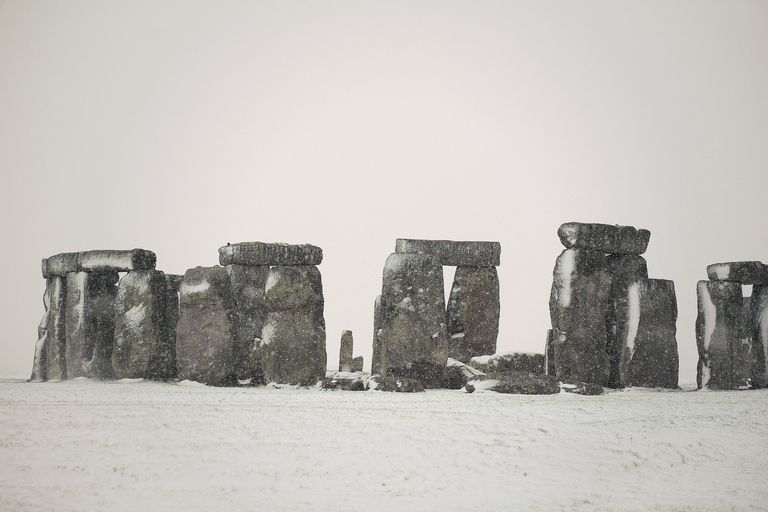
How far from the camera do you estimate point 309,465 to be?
675 cm

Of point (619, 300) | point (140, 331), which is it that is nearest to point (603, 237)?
point (619, 300)

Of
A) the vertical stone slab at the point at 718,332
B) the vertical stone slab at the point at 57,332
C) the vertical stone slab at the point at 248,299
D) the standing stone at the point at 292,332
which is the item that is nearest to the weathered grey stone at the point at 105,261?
the vertical stone slab at the point at 57,332

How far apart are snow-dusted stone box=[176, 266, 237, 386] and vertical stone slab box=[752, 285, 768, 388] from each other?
832cm

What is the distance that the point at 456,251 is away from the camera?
1305 centimetres

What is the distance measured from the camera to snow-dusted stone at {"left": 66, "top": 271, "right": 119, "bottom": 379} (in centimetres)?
1312

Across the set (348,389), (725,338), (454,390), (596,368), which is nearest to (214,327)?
(348,389)

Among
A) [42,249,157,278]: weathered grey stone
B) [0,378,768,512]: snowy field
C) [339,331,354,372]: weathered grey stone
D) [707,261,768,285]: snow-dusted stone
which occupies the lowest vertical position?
[0,378,768,512]: snowy field

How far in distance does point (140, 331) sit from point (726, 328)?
9.03 metres

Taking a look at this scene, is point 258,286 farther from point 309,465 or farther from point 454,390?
point 309,465

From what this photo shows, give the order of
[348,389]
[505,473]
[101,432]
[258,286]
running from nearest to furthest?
1. [505,473]
2. [101,432]
3. [348,389]
4. [258,286]

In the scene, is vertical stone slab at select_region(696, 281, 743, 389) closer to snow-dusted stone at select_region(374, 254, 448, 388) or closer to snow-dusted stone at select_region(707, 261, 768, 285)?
snow-dusted stone at select_region(707, 261, 768, 285)

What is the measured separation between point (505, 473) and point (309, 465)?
5.23 feet

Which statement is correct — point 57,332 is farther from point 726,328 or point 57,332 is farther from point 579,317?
point 726,328

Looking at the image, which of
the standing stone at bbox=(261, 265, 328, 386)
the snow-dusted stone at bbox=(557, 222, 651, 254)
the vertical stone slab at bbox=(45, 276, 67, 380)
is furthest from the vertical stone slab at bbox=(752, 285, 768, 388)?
the vertical stone slab at bbox=(45, 276, 67, 380)
